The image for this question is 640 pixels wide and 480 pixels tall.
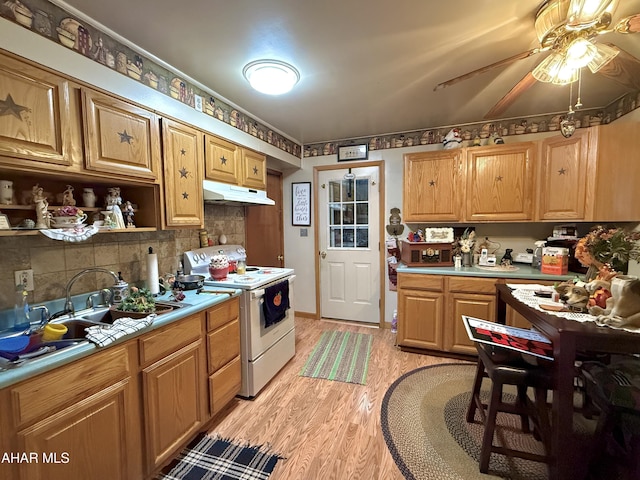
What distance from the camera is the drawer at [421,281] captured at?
8.77 feet

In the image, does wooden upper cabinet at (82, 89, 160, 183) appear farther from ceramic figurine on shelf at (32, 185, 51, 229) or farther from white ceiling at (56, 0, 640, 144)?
white ceiling at (56, 0, 640, 144)

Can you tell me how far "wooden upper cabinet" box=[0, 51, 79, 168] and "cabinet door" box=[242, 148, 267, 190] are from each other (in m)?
1.32

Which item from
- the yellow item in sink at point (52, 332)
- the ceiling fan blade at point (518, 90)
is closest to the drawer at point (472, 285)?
the ceiling fan blade at point (518, 90)

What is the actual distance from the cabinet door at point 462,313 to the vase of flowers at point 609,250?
1114mm

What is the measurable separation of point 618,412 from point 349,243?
8.68 ft

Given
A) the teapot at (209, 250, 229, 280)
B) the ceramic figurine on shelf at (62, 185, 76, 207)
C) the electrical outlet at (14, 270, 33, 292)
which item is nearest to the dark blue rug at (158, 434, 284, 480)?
the teapot at (209, 250, 229, 280)

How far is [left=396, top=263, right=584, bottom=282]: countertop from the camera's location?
7.77 feet

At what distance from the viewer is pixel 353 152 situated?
3.47 meters

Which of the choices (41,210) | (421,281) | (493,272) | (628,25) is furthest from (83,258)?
(493,272)

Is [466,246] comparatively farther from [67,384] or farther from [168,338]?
[67,384]

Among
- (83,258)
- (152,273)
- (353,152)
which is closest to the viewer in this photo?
(83,258)

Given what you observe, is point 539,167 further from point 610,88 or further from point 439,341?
point 439,341

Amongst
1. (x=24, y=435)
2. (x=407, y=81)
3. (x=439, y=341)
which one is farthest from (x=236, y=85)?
(x=439, y=341)

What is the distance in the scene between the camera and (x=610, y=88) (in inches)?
86.7
